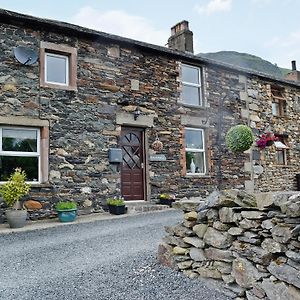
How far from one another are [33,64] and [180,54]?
4.54 metres

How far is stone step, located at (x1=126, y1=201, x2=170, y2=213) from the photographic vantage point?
345 inches

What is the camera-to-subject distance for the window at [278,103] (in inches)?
521

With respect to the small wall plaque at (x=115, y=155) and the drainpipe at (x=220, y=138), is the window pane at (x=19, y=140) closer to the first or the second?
the small wall plaque at (x=115, y=155)

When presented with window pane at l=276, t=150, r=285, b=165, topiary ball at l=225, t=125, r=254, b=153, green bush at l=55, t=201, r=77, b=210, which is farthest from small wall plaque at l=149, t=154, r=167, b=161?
Answer: window pane at l=276, t=150, r=285, b=165

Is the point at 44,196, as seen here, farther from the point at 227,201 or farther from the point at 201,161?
the point at 227,201

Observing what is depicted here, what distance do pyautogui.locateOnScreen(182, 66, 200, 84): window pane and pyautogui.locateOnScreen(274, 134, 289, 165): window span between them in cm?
411

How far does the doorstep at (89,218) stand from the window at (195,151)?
1881 mm

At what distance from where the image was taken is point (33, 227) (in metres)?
7.09

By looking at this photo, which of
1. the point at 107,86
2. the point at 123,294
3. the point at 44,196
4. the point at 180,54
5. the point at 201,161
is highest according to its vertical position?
the point at 180,54

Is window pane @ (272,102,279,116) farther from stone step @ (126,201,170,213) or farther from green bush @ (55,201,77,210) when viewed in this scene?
green bush @ (55,201,77,210)

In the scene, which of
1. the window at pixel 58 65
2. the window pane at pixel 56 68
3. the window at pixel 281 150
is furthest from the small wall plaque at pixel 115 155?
the window at pixel 281 150

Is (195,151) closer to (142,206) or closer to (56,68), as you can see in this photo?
(142,206)

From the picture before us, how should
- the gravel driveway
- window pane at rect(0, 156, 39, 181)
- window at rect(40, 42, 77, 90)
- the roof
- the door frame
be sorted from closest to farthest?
the gravel driveway < window pane at rect(0, 156, 39, 181) < the roof < window at rect(40, 42, 77, 90) < the door frame

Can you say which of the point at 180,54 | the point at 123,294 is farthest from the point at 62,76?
the point at 123,294
